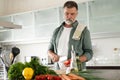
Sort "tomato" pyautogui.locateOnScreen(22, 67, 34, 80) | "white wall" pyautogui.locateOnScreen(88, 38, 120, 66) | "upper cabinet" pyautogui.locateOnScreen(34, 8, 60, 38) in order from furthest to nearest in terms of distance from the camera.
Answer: "upper cabinet" pyautogui.locateOnScreen(34, 8, 60, 38), "white wall" pyautogui.locateOnScreen(88, 38, 120, 66), "tomato" pyautogui.locateOnScreen(22, 67, 34, 80)

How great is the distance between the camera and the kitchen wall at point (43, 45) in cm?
318

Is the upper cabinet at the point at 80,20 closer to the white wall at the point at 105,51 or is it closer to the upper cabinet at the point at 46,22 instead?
the upper cabinet at the point at 46,22

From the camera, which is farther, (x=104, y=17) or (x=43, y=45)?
(x=43, y=45)

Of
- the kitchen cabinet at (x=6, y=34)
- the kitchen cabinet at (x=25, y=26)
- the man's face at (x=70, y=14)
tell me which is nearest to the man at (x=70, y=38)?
the man's face at (x=70, y=14)

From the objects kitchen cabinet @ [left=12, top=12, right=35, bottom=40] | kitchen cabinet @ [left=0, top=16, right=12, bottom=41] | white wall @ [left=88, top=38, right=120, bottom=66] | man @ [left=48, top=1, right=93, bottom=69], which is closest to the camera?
man @ [left=48, top=1, right=93, bottom=69]

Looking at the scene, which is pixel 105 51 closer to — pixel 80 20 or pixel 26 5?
pixel 80 20

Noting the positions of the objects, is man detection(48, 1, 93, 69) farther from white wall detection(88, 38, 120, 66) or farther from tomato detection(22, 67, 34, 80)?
white wall detection(88, 38, 120, 66)

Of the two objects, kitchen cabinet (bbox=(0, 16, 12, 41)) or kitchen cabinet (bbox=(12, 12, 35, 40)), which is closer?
kitchen cabinet (bbox=(12, 12, 35, 40))

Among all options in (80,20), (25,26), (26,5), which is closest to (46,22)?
(25,26)

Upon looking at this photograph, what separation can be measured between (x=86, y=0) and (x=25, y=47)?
157 cm

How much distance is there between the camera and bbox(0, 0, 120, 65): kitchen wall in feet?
10.4

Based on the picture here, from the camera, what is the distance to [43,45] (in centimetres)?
390

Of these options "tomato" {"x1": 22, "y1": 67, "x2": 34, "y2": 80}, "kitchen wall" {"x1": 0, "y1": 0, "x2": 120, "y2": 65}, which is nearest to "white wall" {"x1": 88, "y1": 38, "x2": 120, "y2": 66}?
"kitchen wall" {"x1": 0, "y1": 0, "x2": 120, "y2": 65}

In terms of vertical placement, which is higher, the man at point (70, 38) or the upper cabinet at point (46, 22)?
the upper cabinet at point (46, 22)
